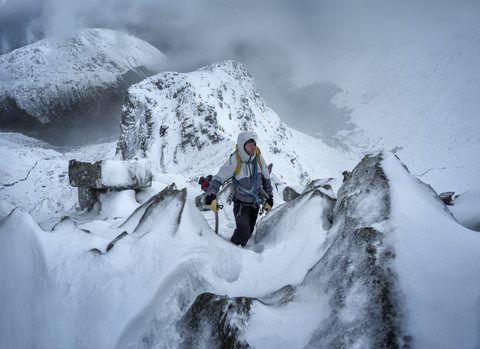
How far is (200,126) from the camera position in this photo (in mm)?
34594

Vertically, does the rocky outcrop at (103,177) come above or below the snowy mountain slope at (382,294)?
above

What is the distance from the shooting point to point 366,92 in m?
76.0

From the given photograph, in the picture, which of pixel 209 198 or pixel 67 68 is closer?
pixel 209 198

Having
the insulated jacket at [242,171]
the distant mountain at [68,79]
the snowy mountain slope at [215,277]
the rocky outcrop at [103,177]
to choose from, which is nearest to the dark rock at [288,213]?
the snowy mountain slope at [215,277]

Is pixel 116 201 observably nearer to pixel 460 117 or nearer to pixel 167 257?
pixel 167 257

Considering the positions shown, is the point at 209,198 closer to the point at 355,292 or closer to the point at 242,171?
the point at 242,171

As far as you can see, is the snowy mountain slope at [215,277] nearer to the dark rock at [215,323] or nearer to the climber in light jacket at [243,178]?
the dark rock at [215,323]

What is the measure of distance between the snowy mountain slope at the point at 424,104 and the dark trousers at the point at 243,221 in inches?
1281

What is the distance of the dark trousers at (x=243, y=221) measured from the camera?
4164 millimetres

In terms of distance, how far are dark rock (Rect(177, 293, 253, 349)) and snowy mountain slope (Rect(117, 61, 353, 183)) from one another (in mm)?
24488

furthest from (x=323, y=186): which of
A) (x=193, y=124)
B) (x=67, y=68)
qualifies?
(x=67, y=68)

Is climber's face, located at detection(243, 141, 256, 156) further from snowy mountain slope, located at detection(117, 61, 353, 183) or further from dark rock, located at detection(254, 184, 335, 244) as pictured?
snowy mountain slope, located at detection(117, 61, 353, 183)

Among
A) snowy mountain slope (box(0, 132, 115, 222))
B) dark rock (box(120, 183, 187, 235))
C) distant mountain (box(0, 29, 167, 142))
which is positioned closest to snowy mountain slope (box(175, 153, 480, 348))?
dark rock (box(120, 183, 187, 235))

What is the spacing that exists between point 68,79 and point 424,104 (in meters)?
191
